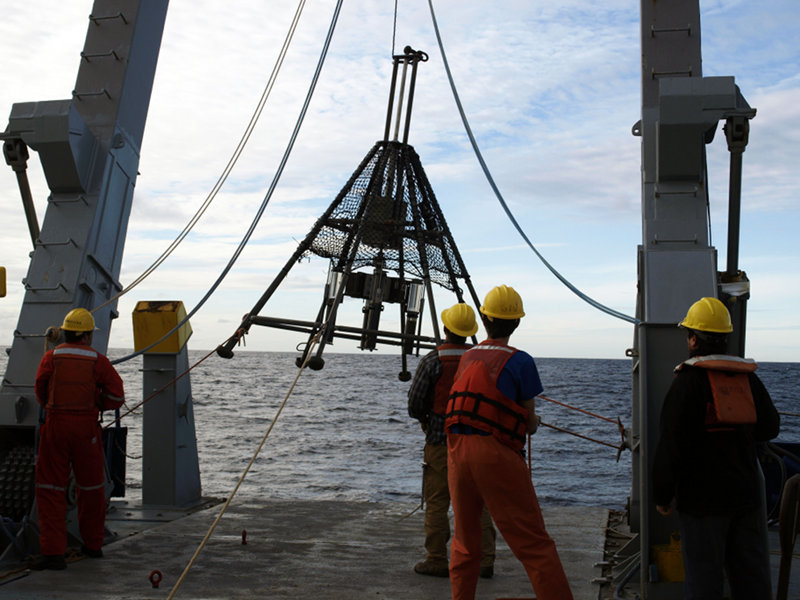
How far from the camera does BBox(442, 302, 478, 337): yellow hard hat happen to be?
520 centimetres

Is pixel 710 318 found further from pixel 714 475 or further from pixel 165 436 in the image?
pixel 165 436

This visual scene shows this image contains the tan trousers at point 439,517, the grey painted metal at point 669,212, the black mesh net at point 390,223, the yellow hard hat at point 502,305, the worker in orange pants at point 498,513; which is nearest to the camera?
the worker in orange pants at point 498,513

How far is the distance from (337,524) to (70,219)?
3.40m

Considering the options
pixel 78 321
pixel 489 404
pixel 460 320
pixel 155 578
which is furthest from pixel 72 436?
pixel 489 404

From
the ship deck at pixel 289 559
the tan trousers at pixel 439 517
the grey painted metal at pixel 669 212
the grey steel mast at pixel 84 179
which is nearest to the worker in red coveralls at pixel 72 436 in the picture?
the ship deck at pixel 289 559

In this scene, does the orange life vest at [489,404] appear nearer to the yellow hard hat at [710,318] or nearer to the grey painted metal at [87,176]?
the yellow hard hat at [710,318]

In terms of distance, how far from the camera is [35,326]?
6.23 meters

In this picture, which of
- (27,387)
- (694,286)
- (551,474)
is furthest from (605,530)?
(551,474)

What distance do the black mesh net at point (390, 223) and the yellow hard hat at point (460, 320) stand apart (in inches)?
80.0

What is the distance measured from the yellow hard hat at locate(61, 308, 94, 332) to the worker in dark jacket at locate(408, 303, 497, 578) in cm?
244

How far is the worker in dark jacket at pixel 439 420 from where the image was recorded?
5.24 metres

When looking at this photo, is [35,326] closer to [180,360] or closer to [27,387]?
[27,387]

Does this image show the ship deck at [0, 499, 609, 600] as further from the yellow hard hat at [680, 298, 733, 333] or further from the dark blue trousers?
the yellow hard hat at [680, 298, 733, 333]

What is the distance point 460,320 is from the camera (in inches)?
204
